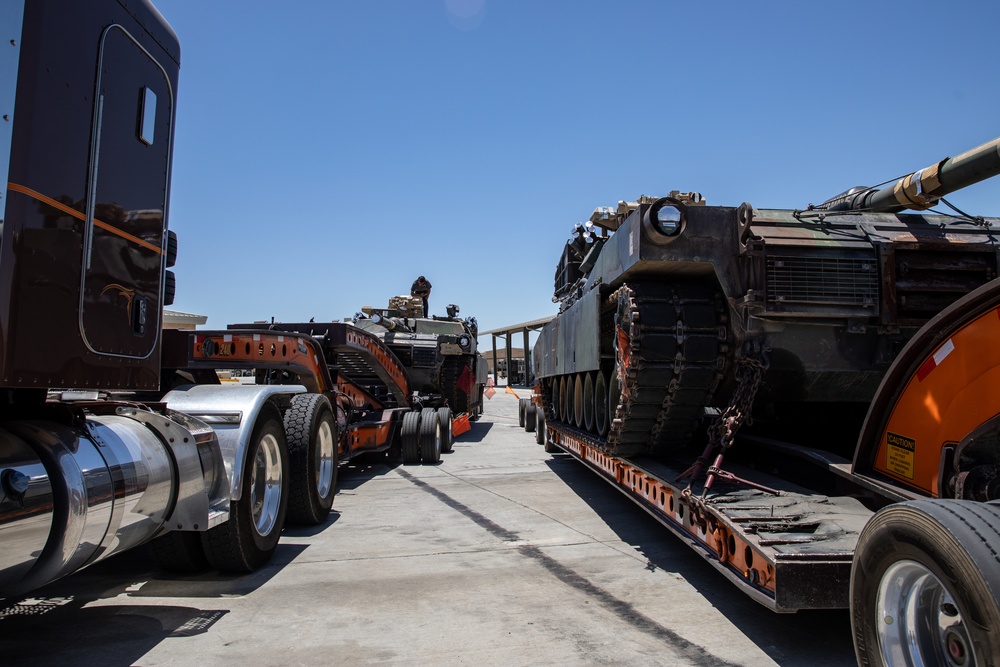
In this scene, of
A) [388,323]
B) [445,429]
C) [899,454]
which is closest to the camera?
[899,454]

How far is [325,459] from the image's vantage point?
21.2ft

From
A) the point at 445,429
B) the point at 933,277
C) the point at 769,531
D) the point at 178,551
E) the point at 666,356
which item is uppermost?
the point at 933,277

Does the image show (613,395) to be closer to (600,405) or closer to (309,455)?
(600,405)

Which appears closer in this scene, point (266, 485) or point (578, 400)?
point (266, 485)

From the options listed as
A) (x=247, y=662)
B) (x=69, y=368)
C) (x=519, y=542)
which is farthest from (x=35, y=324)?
(x=519, y=542)

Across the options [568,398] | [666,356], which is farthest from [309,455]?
[568,398]

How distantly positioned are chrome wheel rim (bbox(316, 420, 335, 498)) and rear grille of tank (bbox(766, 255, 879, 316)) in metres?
3.87

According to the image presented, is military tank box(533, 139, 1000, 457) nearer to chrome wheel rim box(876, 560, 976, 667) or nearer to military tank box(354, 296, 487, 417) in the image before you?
chrome wheel rim box(876, 560, 976, 667)

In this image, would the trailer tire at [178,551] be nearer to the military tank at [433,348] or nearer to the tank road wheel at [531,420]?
the military tank at [433,348]

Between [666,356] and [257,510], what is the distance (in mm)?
3043

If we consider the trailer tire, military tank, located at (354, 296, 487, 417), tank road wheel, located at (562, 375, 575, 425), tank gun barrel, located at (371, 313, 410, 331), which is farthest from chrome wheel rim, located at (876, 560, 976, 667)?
tank gun barrel, located at (371, 313, 410, 331)

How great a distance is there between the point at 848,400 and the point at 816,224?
4.40 ft

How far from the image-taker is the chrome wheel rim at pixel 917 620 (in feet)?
7.48

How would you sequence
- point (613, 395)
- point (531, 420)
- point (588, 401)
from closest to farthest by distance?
1. point (613, 395)
2. point (588, 401)
3. point (531, 420)
